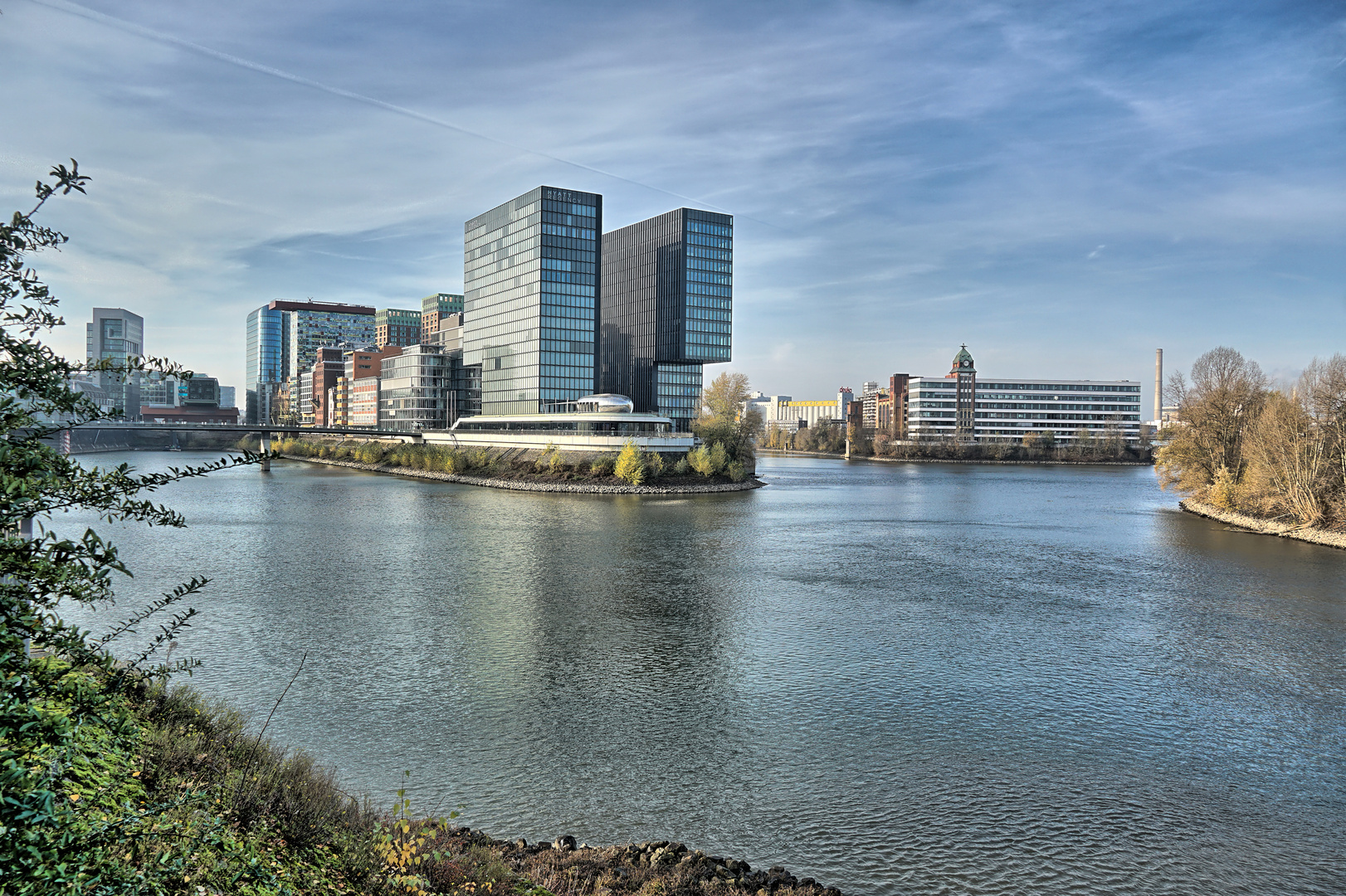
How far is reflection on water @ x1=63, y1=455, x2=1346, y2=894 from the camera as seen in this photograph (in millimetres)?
12109

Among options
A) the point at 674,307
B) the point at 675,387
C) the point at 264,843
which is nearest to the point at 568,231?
the point at 674,307

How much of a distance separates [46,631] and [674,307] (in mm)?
127317

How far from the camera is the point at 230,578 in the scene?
30.4 metres

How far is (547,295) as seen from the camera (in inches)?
4259

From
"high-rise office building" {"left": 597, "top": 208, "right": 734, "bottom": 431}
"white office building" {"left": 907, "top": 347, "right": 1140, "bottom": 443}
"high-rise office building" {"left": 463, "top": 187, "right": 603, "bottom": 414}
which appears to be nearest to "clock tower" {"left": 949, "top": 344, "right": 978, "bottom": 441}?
"white office building" {"left": 907, "top": 347, "right": 1140, "bottom": 443}

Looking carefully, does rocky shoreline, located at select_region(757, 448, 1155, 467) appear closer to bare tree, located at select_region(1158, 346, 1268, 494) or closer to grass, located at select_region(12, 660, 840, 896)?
bare tree, located at select_region(1158, 346, 1268, 494)

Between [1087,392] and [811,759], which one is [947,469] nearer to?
[1087,392]

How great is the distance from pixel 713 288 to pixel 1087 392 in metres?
99.7

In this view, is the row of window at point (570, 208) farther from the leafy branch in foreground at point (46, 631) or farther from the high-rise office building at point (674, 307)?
the leafy branch in foreground at point (46, 631)

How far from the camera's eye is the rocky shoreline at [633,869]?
9.67 meters

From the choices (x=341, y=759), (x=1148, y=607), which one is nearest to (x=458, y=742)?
(x=341, y=759)

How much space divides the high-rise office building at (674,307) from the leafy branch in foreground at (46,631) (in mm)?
121745

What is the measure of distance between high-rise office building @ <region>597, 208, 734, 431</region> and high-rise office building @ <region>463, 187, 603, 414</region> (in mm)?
20639

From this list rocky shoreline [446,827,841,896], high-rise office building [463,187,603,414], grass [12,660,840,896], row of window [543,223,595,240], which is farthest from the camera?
high-rise office building [463,187,603,414]
